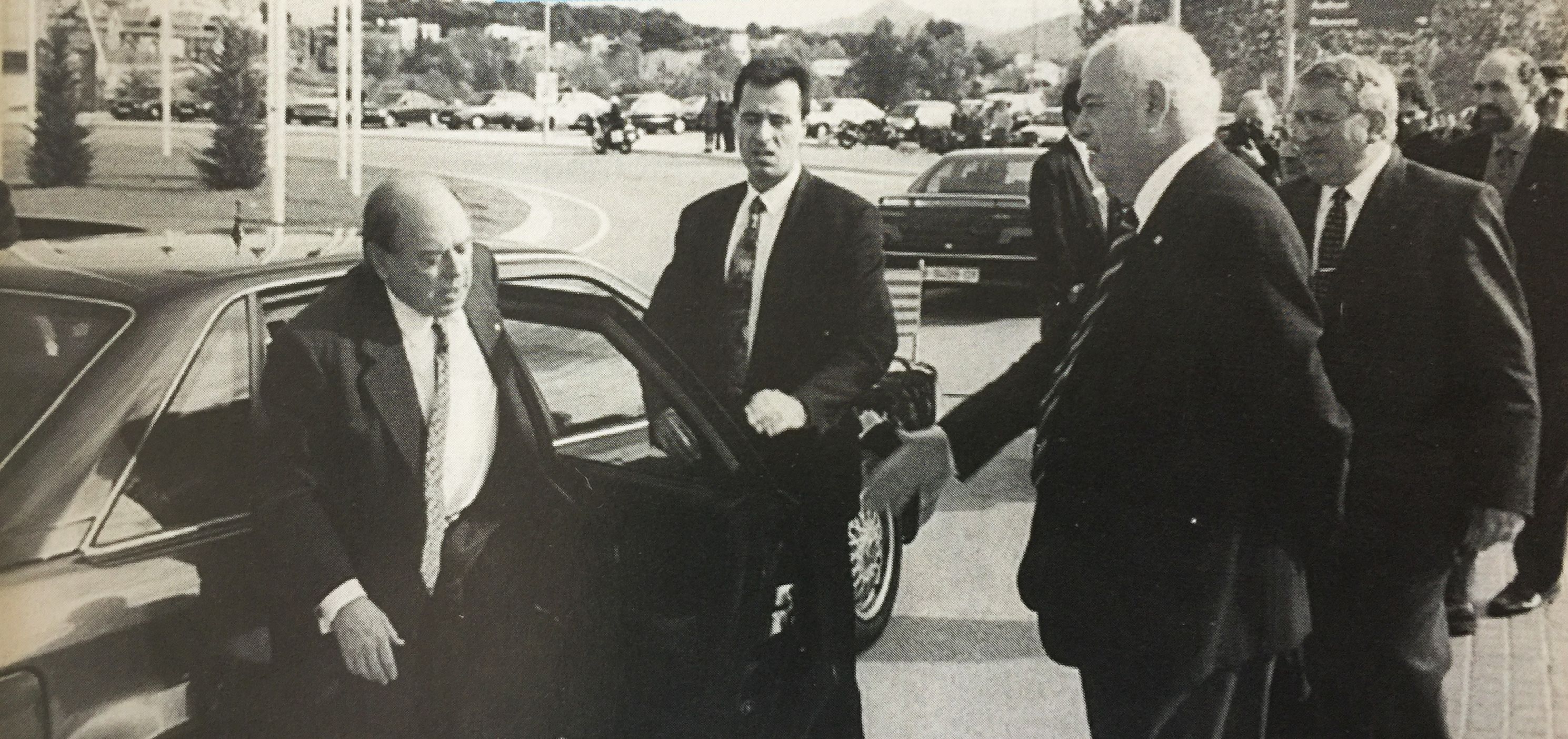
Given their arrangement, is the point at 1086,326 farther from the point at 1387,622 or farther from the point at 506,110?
the point at 506,110

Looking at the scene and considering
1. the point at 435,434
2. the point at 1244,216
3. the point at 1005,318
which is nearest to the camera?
the point at 1244,216

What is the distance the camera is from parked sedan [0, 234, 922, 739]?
222 centimetres

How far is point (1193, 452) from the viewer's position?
8.33ft

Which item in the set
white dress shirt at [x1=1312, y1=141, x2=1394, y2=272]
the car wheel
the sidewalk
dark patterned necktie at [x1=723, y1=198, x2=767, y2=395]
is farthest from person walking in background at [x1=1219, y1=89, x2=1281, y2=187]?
the sidewalk

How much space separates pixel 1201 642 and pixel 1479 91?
1.42m

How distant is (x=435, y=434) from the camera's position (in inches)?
102

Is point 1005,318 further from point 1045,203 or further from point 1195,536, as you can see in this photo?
point 1195,536

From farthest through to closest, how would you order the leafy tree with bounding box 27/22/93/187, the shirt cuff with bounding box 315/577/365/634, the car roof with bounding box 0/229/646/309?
the leafy tree with bounding box 27/22/93/187 → the shirt cuff with bounding box 315/577/365/634 → the car roof with bounding box 0/229/646/309

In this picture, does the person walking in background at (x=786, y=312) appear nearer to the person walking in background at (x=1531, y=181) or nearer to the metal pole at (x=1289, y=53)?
the metal pole at (x=1289, y=53)

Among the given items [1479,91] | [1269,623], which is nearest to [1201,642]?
[1269,623]

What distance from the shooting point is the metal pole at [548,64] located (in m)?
2.97

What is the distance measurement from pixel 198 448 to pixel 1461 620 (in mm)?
2850

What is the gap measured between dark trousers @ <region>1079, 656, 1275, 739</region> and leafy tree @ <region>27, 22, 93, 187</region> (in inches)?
81.2

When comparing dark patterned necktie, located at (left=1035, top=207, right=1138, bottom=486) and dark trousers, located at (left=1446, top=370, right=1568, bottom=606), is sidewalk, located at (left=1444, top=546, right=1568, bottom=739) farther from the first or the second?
dark patterned necktie, located at (left=1035, top=207, right=1138, bottom=486)
